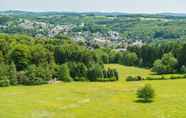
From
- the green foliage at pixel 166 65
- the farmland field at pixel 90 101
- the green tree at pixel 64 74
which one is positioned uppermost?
the farmland field at pixel 90 101

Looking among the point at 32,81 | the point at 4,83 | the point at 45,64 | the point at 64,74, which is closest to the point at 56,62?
the point at 45,64

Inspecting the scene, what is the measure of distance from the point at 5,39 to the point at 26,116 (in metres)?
66.9

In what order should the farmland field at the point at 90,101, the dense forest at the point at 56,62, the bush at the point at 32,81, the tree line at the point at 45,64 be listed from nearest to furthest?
the farmland field at the point at 90,101, the bush at the point at 32,81, the tree line at the point at 45,64, the dense forest at the point at 56,62

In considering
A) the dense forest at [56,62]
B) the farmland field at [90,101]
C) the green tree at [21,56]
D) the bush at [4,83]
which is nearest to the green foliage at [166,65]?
the dense forest at [56,62]

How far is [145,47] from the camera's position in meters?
146

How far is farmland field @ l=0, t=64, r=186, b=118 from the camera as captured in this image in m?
64.1

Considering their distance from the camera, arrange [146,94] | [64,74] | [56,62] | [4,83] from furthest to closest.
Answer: [56,62], [64,74], [4,83], [146,94]

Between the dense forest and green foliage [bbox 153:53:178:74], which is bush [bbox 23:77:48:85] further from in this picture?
green foliage [bbox 153:53:178:74]

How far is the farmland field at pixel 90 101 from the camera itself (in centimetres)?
6406

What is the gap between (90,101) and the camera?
247 ft

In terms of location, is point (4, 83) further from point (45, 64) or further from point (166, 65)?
point (166, 65)

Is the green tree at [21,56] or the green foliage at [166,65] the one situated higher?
the green tree at [21,56]

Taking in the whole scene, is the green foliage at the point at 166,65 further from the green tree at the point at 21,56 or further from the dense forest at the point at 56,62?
the green tree at the point at 21,56

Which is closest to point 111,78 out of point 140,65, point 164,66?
point 164,66
